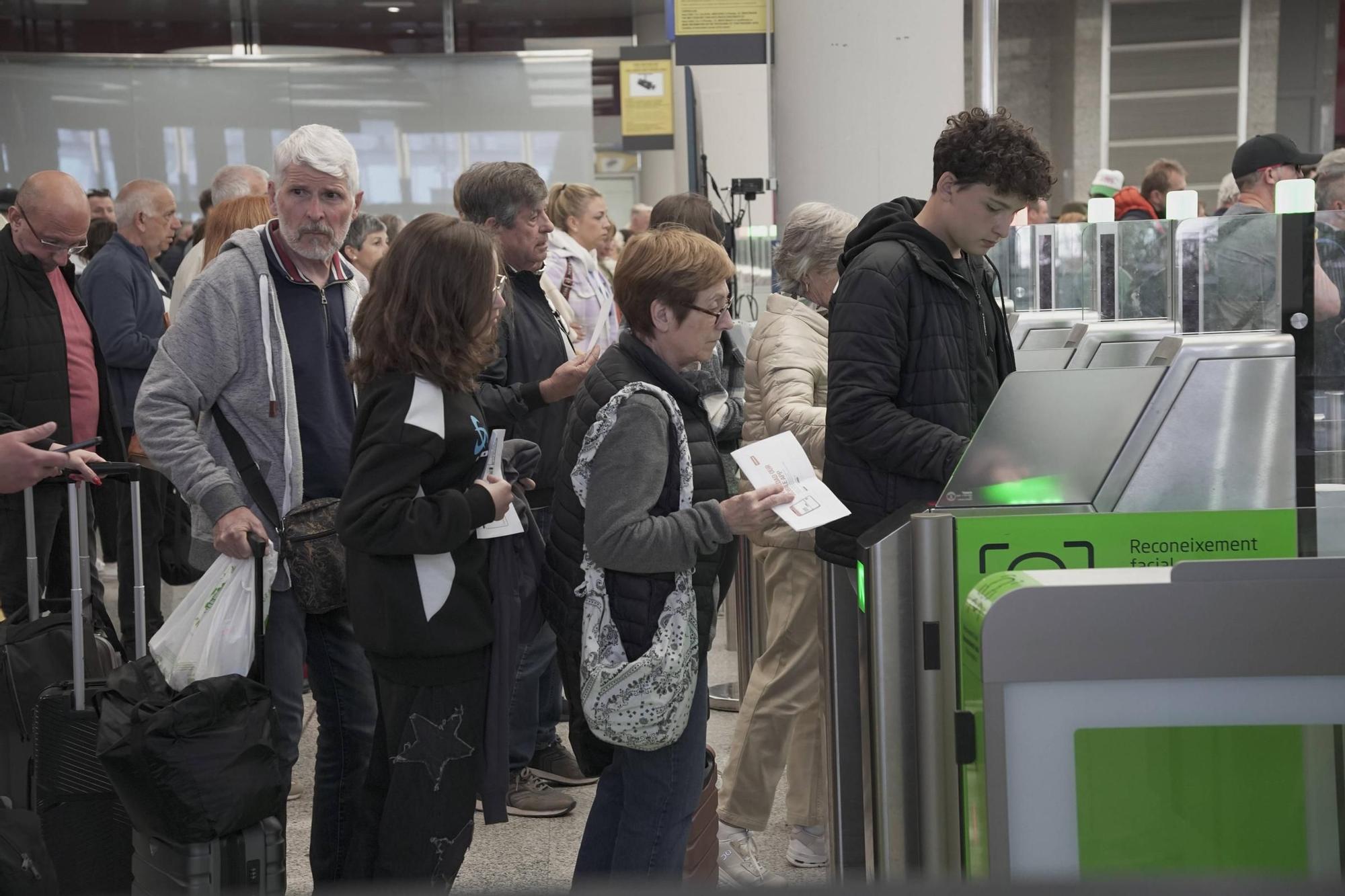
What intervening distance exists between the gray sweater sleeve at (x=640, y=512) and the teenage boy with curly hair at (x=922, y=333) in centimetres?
47

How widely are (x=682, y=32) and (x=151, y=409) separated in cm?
361

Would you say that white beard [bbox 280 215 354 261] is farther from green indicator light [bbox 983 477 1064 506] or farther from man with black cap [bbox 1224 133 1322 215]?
man with black cap [bbox 1224 133 1322 215]

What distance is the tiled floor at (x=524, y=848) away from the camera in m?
3.30

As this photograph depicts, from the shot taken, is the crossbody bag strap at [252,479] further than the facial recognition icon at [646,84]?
No

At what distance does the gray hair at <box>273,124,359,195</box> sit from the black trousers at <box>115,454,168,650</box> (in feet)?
6.47

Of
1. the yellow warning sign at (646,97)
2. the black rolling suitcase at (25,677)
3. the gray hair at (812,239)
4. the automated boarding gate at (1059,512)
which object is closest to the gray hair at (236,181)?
the black rolling suitcase at (25,677)

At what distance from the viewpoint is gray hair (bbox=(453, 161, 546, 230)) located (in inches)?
137

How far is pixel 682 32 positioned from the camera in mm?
5656

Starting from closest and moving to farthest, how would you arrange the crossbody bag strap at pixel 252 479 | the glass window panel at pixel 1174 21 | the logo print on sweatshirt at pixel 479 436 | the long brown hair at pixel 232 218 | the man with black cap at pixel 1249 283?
the man with black cap at pixel 1249 283
the logo print on sweatshirt at pixel 479 436
the crossbody bag strap at pixel 252 479
the long brown hair at pixel 232 218
the glass window panel at pixel 1174 21

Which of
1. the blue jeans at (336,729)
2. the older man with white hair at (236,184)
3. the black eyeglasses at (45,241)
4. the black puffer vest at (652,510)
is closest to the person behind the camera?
Answer: the black puffer vest at (652,510)

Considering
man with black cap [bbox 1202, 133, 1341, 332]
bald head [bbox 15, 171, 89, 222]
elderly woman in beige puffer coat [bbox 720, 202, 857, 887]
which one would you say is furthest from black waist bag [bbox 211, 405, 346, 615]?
bald head [bbox 15, 171, 89, 222]

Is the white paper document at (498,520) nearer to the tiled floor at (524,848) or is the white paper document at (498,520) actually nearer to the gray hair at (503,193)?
the tiled floor at (524,848)

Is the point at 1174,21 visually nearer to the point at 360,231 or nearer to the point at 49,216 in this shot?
the point at 360,231

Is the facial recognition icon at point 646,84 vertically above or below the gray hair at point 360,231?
above
